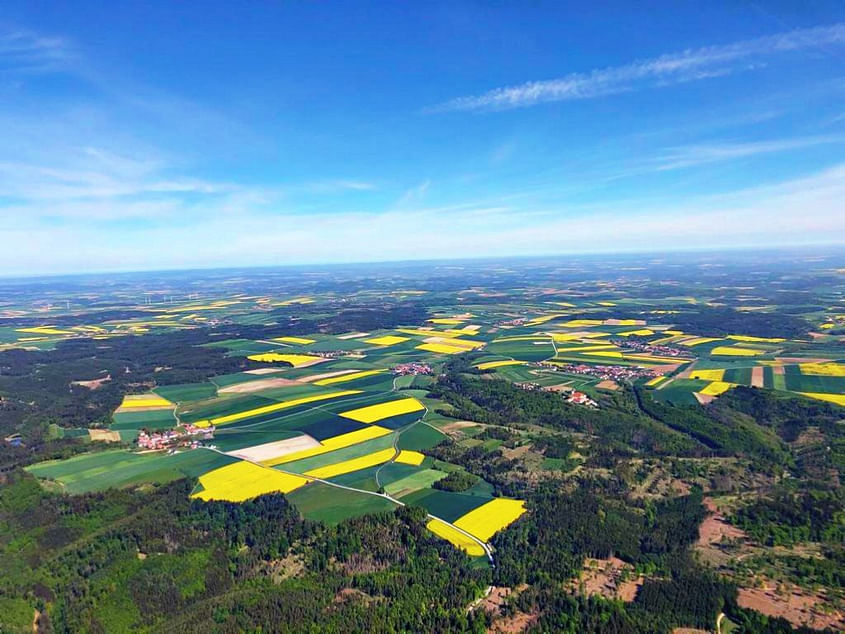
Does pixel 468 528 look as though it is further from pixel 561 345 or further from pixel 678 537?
pixel 561 345

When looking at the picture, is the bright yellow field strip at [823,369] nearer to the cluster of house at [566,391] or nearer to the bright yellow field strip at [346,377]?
the cluster of house at [566,391]

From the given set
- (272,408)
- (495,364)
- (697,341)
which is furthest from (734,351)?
(272,408)

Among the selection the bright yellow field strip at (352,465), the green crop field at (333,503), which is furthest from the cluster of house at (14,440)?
the green crop field at (333,503)

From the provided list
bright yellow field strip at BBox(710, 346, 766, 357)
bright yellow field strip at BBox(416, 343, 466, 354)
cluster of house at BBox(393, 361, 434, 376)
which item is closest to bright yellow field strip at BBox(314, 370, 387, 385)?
cluster of house at BBox(393, 361, 434, 376)

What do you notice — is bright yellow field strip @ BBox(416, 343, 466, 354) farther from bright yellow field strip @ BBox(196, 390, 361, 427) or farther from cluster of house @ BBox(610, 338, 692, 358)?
bright yellow field strip @ BBox(196, 390, 361, 427)

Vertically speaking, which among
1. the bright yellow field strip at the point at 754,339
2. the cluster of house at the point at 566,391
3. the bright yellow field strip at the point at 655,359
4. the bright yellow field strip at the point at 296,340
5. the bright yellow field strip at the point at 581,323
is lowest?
the bright yellow field strip at the point at 754,339

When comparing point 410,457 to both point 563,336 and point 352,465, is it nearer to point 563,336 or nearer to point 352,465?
point 352,465

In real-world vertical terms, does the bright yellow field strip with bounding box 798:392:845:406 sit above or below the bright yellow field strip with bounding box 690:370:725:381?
above
